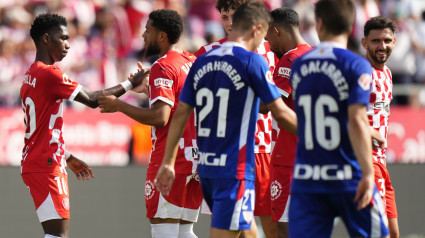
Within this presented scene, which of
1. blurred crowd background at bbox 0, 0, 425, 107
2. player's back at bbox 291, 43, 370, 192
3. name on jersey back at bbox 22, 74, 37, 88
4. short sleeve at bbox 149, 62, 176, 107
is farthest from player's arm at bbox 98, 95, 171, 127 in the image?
blurred crowd background at bbox 0, 0, 425, 107

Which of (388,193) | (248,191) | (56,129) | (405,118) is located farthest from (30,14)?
(248,191)

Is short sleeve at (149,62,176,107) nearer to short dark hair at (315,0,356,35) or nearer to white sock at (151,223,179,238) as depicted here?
white sock at (151,223,179,238)

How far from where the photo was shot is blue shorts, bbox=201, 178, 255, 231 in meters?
6.03

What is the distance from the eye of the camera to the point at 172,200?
7.43 meters

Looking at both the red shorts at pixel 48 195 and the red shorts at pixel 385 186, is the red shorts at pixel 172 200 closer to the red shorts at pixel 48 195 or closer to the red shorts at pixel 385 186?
the red shorts at pixel 48 195

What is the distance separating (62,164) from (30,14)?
856cm

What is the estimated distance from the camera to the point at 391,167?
1272 cm

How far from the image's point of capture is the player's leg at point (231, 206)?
19.8ft

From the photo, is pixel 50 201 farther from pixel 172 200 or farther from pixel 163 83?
pixel 163 83

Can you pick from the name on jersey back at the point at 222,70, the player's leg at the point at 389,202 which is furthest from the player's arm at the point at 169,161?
the player's leg at the point at 389,202

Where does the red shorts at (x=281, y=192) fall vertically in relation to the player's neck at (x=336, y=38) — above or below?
below

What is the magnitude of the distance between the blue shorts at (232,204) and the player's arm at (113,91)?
192cm

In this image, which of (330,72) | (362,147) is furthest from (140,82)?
(362,147)

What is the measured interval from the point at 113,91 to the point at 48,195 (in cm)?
120
